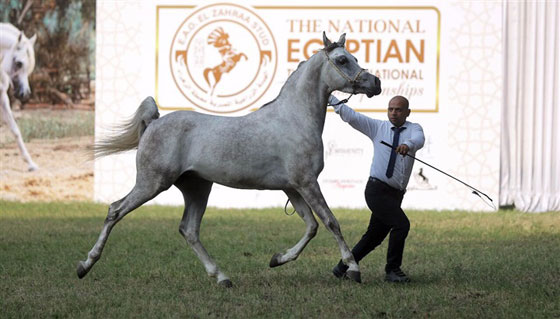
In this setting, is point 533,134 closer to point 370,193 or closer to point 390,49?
point 390,49

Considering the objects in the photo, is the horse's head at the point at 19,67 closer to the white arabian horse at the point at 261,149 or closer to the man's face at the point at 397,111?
the white arabian horse at the point at 261,149

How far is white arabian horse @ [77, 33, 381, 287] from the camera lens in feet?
23.3

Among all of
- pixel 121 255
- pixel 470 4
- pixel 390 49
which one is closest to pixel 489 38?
pixel 470 4

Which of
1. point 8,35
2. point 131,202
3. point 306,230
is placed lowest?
point 306,230

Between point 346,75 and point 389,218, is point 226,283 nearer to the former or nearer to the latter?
→ point 389,218

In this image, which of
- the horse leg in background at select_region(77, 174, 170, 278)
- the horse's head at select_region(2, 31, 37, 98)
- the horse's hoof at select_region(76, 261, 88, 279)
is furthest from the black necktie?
the horse's head at select_region(2, 31, 37, 98)

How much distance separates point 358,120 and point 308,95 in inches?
20.7

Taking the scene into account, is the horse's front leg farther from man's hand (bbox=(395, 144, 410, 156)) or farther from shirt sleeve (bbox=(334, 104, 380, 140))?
man's hand (bbox=(395, 144, 410, 156))

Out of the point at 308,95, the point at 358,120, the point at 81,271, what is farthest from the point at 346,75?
the point at 81,271

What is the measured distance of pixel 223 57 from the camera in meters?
15.3

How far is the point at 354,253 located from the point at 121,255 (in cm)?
281

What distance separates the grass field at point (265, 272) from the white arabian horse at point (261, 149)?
0.42 metres

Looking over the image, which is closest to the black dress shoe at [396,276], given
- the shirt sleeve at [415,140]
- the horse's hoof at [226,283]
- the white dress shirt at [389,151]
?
the white dress shirt at [389,151]

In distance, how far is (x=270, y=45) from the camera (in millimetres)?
15312
